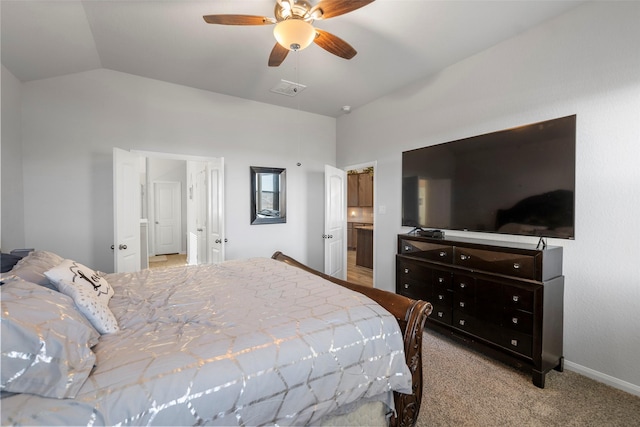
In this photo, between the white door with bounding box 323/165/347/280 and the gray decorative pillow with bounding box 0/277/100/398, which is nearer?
the gray decorative pillow with bounding box 0/277/100/398

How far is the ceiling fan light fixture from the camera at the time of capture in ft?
6.03

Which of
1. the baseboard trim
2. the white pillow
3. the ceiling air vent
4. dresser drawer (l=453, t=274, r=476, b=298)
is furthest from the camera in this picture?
the ceiling air vent

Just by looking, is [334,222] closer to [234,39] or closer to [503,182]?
[503,182]

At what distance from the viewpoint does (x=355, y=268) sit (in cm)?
607

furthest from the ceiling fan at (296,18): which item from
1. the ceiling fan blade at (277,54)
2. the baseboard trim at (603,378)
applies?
the baseboard trim at (603,378)

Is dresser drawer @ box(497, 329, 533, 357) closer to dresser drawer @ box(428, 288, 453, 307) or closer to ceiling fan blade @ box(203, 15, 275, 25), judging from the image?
dresser drawer @ box(428, 288, 453, 307)

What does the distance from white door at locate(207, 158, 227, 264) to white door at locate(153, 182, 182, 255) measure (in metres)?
4.00

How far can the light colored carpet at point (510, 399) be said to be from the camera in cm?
178

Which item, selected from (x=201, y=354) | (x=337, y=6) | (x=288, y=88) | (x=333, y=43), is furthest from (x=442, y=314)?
(x=288, y=88)

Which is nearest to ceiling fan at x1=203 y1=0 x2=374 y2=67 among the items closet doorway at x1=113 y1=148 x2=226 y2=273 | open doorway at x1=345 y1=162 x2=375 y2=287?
closet doorway at x1=113 y1=148 x2=226 y2=273

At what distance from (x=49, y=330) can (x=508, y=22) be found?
366 cm

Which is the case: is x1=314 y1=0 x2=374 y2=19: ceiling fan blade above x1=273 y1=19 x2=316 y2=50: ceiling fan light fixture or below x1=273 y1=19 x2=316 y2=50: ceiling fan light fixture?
above

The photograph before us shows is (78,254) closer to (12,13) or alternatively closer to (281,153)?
(12,13)

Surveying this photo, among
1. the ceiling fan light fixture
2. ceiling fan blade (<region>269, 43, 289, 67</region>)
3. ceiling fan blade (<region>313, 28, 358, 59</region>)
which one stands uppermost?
ceiling fan blade (<region>269, 43, 289, 67</region>)
